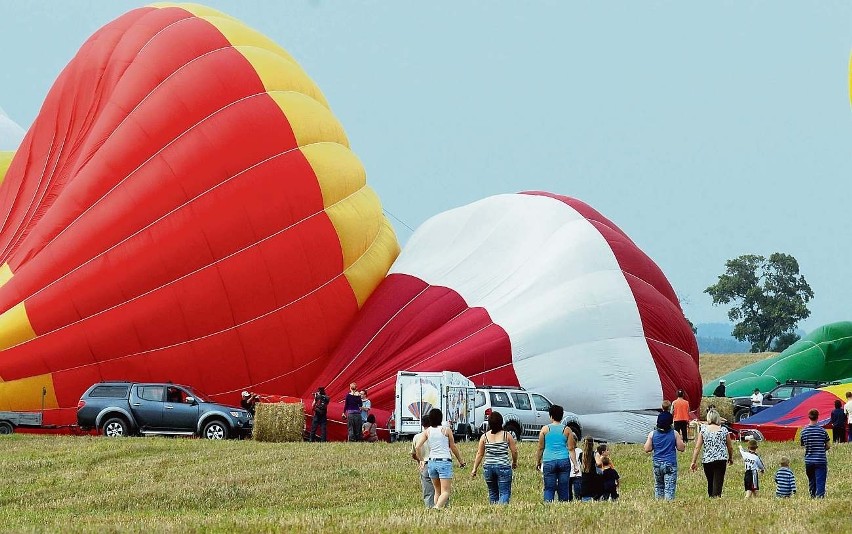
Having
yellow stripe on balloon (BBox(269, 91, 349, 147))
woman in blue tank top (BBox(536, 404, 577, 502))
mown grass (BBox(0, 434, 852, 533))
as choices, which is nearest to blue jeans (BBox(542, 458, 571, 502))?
woman in blue tank top (BBox(536, 404, 577, 502))

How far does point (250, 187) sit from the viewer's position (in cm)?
2692

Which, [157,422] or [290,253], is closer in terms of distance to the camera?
[157,422]

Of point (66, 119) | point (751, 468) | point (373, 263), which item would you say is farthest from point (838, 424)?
point (66, 119)

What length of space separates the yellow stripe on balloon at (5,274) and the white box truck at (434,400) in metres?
7.96

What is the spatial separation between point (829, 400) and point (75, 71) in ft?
64.3

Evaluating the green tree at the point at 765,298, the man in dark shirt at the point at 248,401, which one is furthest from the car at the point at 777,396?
the green tree at the point at 765,298

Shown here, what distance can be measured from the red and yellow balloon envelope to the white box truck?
3420 millimetres

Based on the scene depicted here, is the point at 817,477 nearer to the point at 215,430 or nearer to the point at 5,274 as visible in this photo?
the point at 215,430

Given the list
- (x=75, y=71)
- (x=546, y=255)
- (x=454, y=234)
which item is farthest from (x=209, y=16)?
(x=546, y=255)

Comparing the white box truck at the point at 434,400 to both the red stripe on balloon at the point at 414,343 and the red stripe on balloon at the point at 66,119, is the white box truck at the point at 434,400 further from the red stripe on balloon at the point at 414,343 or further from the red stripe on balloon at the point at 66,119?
the red stripe on balloon at the point at 66,119

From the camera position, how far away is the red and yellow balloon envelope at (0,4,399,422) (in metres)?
25.5

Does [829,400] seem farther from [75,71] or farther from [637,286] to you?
[75,71]

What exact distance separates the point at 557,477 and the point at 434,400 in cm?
1051

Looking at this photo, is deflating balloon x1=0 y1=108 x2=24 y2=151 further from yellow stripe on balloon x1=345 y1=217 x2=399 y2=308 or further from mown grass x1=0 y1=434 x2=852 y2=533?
mown grass x1=0 y1=434 x2=852 y2=533
